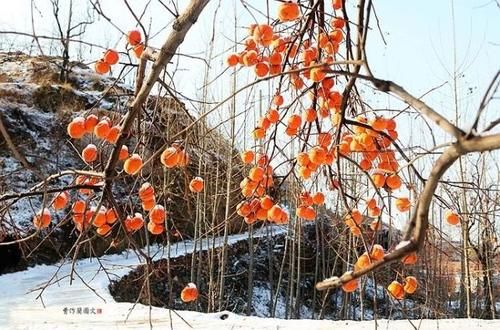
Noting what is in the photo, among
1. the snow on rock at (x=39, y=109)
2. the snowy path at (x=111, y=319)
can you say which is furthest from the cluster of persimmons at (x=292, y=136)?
the snow on rock at (x=39, y=109)

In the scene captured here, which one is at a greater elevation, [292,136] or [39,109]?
[39,109]

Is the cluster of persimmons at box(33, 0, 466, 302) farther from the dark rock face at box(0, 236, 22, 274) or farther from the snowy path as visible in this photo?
the dark rock face at box(0, 236, 22, 274)

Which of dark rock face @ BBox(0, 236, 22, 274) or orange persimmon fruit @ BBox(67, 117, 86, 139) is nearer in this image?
orange persimmon fruit @ BBox(67, 117, 86, 139)

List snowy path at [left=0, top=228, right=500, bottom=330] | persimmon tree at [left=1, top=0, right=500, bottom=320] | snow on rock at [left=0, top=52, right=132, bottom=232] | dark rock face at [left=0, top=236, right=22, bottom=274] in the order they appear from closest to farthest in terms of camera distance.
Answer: persimmon tree at [left=1, top=0, right=500, bottom=320] < snowy path at [left=0, top=228, right=500, bottom=330] < dark rock face at [left=0, top=236, right=22, bottom=274] < snow on rock at [left=0, top=52, right=132, bottom=232]

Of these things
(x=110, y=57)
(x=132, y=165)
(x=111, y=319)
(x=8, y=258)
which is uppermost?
(x=110, y=57)

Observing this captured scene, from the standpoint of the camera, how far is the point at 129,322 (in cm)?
316

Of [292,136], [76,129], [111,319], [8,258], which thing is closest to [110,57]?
[76,129]

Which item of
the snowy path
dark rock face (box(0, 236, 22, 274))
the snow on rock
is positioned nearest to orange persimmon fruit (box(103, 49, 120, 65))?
the snowy path

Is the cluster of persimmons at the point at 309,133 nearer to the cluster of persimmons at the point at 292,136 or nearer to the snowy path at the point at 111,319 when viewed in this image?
the cluster of persimmons at the point at 292,136

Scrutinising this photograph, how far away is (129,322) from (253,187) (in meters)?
2.39

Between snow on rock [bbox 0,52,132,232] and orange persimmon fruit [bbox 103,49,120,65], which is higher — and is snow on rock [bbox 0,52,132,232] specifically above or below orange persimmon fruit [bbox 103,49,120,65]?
above

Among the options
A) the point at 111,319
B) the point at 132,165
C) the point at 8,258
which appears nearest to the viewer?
the point at 132,165

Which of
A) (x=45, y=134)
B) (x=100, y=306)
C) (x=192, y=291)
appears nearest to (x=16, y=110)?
(x=45, y=134)

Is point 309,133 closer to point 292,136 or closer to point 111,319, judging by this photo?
point 292,136
